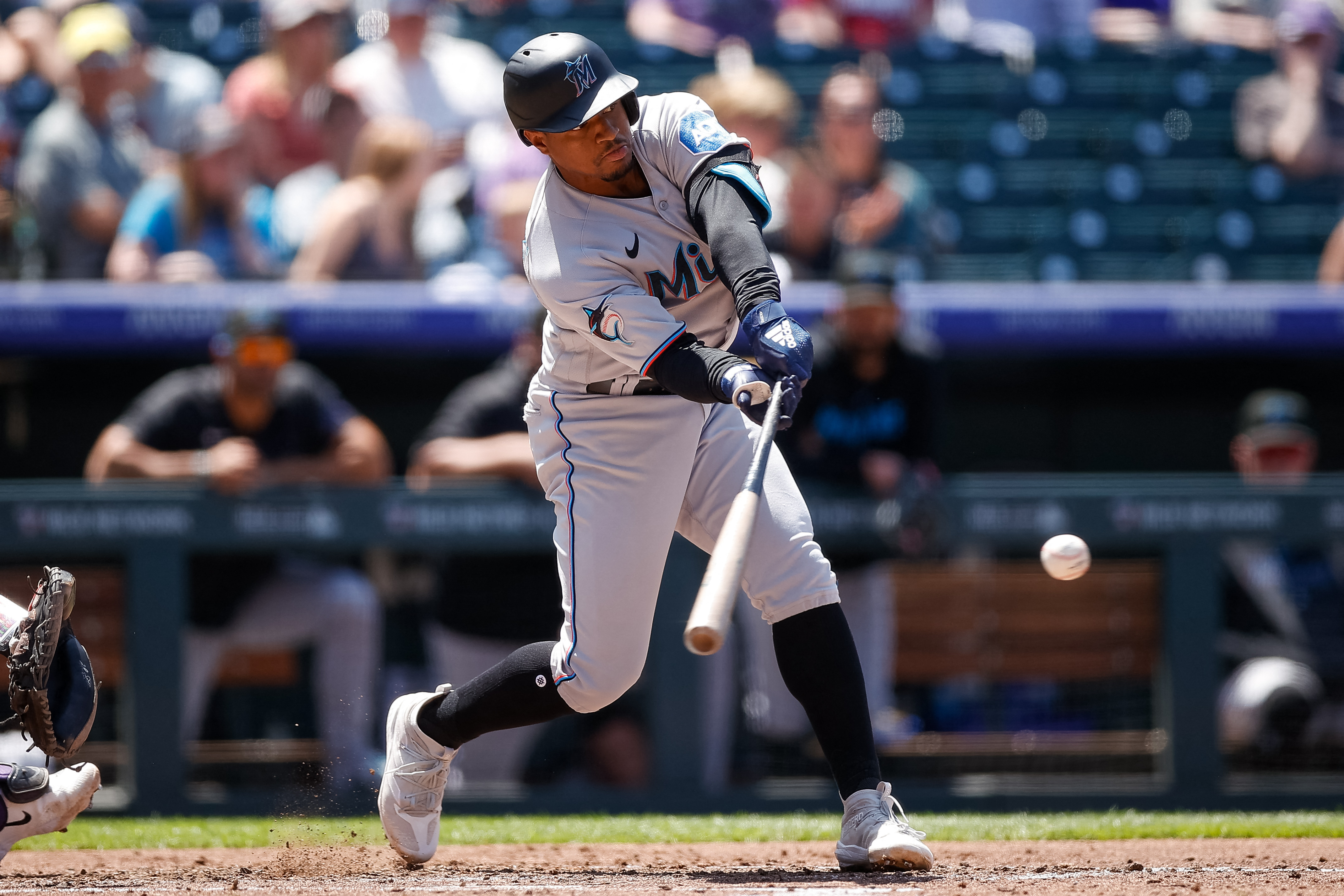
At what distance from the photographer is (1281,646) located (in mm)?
4613

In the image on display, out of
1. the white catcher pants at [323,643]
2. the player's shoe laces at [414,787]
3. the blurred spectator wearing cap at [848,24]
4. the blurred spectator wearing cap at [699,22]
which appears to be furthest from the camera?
the blurred spectator wearing cap at [848,24]

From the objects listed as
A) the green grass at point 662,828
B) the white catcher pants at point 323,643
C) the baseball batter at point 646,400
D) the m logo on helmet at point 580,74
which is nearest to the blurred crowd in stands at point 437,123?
the white catcher pants at point 323,643

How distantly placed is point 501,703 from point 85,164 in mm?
4134

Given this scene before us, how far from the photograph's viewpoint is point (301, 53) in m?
6.58

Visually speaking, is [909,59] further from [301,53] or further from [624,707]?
[624,707]

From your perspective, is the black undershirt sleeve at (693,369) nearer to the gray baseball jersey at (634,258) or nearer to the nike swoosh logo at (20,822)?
the gray baseball jersey at (634,258)

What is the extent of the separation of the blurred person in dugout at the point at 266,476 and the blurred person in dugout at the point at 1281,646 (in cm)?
261

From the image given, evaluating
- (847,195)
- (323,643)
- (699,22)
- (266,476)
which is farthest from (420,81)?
(323,643)

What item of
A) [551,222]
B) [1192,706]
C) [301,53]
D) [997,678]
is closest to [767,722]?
[997,678]

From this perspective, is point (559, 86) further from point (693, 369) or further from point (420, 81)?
point (420, 81)

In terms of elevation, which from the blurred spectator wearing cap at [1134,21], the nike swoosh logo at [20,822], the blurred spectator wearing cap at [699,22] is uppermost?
the blurred spectator wearing cap at [1134,21]

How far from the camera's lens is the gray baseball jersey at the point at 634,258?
8.80ft

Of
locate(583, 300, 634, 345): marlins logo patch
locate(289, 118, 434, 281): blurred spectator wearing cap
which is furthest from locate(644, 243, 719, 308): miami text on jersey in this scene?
locate(289, 118, 434, 281): blurred spectator wearing cap

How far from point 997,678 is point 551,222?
8.10 ft
